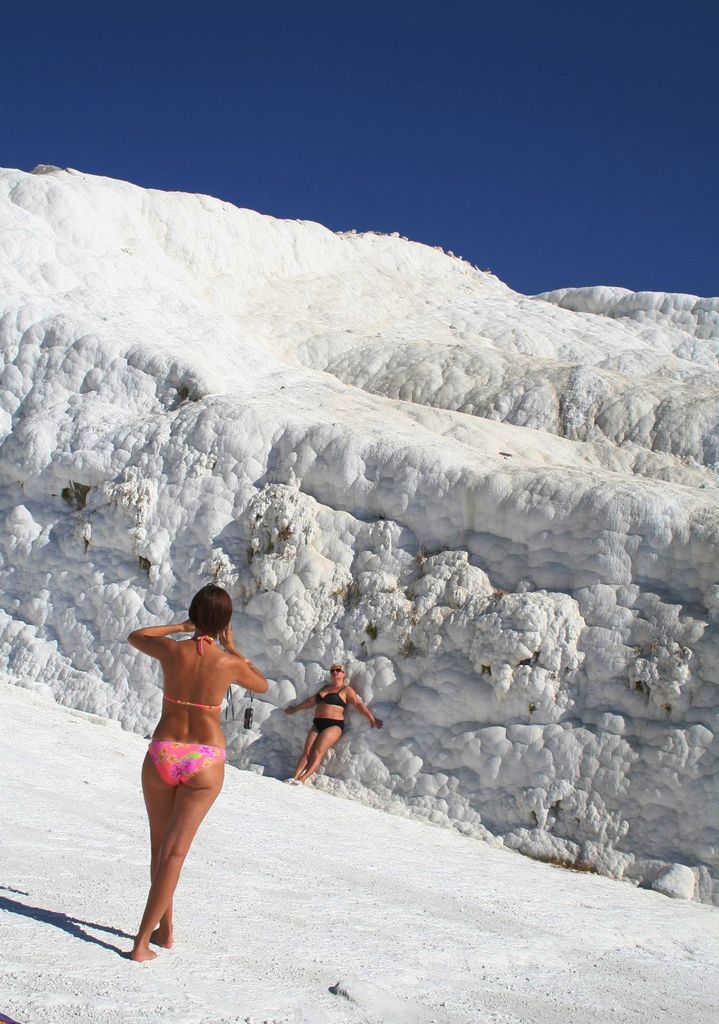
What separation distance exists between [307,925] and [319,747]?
4440 mm

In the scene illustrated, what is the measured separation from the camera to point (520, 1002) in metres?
4.10

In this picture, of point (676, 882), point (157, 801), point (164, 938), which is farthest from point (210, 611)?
point (676, 882)

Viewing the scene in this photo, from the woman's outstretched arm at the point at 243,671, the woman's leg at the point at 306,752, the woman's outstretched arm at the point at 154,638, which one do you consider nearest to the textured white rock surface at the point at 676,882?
the woman's leg at the point at 306,752

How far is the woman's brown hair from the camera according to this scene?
428 centimetres

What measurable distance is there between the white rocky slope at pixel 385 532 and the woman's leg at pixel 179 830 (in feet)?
15.8

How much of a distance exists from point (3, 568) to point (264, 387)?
3.94 m

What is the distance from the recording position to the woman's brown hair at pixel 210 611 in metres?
4.28

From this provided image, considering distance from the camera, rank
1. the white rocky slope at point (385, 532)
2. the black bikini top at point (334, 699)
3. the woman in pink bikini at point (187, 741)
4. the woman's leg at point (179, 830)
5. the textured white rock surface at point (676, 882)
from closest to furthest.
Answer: the woman's leg at point (179, 830)
the woman in pink bikini at point (187, 741)
the textured white rock surface at point (676, 882)
the white rocky slope at point (385, 532)
the black bikini top at point (334, 699)

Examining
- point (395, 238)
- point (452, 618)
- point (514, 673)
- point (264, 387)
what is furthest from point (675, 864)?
point (395, 238)

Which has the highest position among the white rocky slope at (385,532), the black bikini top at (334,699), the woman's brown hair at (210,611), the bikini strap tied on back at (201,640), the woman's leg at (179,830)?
the white rocky slope at (385,532)

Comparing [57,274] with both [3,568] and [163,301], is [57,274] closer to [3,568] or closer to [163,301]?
[163,301]

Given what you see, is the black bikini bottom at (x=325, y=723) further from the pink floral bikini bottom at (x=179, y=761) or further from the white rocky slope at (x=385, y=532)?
the pink floral bikini bottom at (x=179, y=761)

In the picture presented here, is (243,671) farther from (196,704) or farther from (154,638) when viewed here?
(154,638)

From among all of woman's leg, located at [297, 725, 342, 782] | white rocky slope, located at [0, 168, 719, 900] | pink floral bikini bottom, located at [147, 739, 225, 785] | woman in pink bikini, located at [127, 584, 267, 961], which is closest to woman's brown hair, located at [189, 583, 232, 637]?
woman in pink bikini, located at [127, 584, 267, 961]
